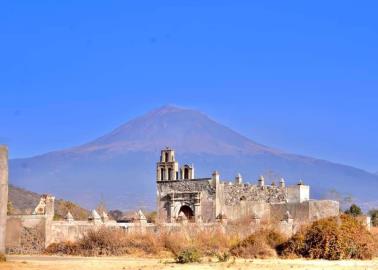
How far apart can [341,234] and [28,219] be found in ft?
41.9

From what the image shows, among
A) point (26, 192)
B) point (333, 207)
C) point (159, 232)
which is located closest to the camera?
point (159, 232)

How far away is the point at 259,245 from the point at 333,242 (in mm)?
2814

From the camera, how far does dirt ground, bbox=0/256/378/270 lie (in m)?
27.9

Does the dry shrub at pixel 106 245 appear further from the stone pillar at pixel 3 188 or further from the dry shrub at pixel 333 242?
the stone pillar at pixel 3 188

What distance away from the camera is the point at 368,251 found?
33344mm

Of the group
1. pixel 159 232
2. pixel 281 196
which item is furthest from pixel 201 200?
pixel 159 232

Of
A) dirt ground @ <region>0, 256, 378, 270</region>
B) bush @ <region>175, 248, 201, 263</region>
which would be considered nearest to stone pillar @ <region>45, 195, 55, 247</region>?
dirt ground @ <region>0, 256, 378, 270</region>

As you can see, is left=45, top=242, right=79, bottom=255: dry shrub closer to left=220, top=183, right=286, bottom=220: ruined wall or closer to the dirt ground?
the dirt ground

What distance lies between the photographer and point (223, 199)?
60.9 meters

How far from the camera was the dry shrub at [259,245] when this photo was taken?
3388cm

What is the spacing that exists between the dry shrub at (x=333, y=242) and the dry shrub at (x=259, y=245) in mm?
532

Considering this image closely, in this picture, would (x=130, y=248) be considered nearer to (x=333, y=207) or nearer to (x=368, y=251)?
(x=368, y=251)

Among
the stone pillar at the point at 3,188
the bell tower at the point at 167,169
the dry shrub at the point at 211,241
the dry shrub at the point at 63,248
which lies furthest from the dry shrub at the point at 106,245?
the bell tower at the point at 167,169

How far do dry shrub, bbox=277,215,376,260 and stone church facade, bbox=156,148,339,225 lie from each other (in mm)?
23544
